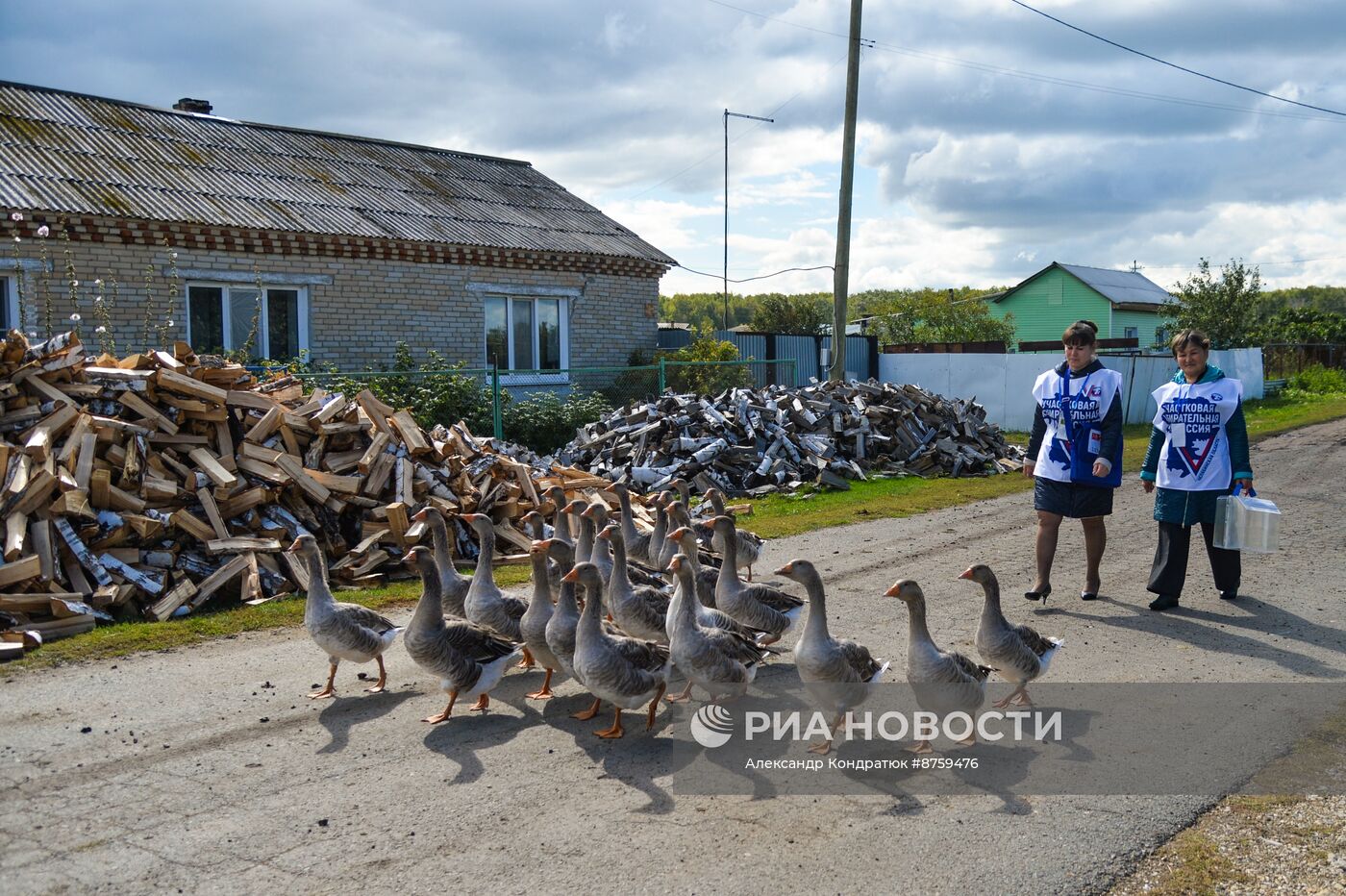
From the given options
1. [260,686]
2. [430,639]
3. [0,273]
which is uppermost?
[0,273]

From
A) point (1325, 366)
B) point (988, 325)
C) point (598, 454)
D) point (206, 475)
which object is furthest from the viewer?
point (988, 325)

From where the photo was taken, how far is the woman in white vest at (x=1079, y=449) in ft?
28.1

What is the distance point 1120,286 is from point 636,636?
58290 millimetres

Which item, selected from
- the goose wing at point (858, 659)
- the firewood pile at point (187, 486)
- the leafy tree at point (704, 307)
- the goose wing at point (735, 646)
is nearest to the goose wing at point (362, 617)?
the goose wing at point (735, 646)

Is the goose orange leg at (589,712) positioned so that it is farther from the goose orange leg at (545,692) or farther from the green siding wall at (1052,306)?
the green siding wall at (1052,306)

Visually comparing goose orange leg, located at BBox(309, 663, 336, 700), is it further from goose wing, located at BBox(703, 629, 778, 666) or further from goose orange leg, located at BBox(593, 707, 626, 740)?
goose wing, located at BBox(703, 629, 778, 666)

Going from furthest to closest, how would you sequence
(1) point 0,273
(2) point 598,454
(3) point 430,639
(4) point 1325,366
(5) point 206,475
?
1. (4) point 1325,366
2. (2) point 598,454
3. (1) point 0,273
4. (5) point 206,475
5. (3) point 430,639

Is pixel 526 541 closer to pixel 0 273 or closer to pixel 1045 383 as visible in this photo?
pixel 1045 383

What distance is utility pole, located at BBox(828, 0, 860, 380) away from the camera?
2119 centimetres

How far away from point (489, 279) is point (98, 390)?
505 inches

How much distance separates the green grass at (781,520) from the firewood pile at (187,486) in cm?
29

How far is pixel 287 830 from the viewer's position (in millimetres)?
4797

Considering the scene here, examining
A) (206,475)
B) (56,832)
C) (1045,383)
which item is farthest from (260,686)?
(1045,383)

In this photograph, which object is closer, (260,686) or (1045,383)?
(260,686)
